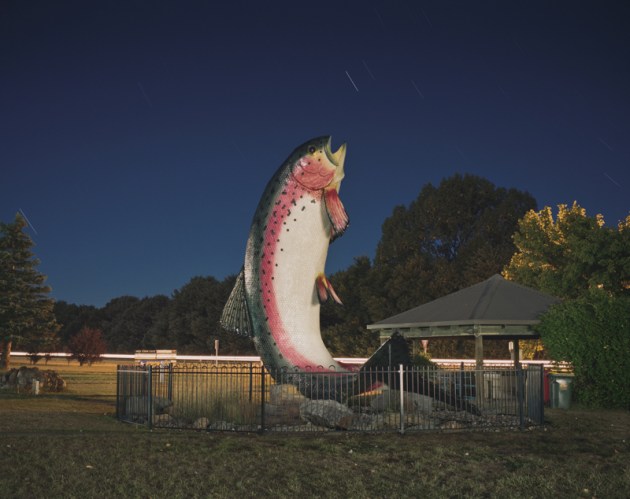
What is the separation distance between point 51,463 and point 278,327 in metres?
6.48

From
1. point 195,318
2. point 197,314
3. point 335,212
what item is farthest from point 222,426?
point 197,314

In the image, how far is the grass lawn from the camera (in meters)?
7.66

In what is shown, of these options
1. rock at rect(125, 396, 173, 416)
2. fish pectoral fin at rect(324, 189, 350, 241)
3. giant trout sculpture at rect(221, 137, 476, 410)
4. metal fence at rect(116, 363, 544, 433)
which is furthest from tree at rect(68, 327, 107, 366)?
fish pectoral fin at rect(324, 189, 350, 241)

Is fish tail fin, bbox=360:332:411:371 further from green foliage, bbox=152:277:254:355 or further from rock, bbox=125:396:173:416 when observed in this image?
green foliage, bbox=152:277:254:355

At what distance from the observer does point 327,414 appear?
12266 mm

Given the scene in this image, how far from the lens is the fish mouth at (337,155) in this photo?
49.2 feet

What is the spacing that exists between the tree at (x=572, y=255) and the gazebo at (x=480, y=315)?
488 centimetres

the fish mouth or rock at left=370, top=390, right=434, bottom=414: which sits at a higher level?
the fish mouth

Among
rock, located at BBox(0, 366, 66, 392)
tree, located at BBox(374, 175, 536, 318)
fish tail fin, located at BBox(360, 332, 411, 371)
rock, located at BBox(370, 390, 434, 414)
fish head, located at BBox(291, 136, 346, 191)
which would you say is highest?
tree, located at BBox(374, 175, 536, 318)

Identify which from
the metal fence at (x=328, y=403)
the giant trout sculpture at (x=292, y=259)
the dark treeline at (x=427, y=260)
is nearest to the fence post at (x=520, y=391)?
the metal fence at (x=328, y=403)

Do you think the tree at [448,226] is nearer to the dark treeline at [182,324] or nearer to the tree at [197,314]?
the dark treeline at [182,324]

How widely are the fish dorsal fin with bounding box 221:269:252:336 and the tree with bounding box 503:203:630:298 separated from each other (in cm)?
1335

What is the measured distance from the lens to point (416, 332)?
68.2 ft

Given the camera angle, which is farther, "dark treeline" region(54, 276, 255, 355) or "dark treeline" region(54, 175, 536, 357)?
"dark treeline" region(54, 276, 255, 355)
